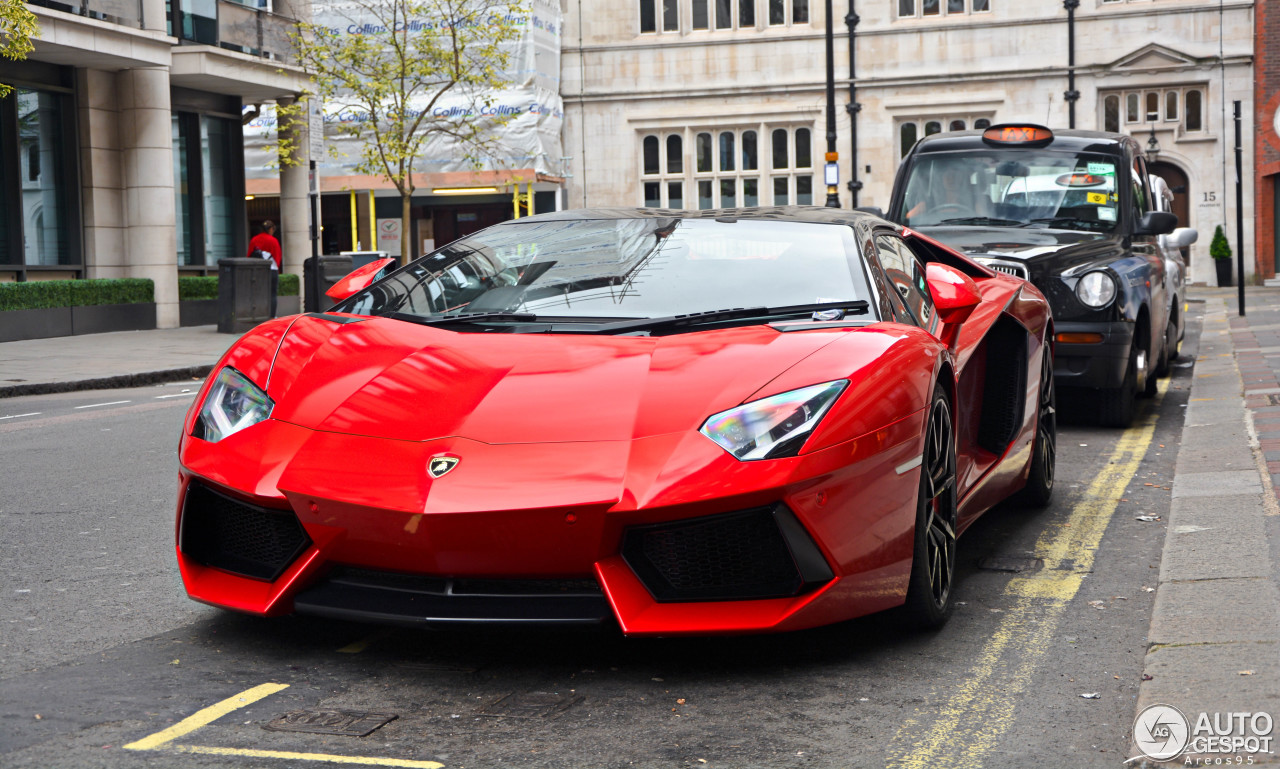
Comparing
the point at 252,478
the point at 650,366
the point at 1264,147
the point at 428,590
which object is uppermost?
the point at 1264,147

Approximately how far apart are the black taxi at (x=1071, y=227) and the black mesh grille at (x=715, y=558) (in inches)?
221

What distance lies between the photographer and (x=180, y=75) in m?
23.5

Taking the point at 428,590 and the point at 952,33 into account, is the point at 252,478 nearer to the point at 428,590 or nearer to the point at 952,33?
the point at 428,590

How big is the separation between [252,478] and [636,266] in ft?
4.99

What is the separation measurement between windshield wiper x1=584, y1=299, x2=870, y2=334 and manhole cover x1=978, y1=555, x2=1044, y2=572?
1313mm

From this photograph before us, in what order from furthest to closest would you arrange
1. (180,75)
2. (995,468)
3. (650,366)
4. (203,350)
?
(180,75), (203,350), (995,468), (650,366)

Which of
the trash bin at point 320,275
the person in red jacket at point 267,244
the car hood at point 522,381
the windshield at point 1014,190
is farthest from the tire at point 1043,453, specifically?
the person in red jacket at point 267,244

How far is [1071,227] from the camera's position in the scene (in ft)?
32.4

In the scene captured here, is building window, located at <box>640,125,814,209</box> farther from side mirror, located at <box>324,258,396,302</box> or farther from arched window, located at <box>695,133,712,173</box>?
side mirror, located at <box>324,258,396,302</box>

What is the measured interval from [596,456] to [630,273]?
1213 millimetres

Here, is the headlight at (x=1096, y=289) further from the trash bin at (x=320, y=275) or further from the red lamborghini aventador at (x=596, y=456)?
the trash bin at (x=320, y=275)

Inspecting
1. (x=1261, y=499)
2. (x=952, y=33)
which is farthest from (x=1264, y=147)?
(x=1261, y=499)

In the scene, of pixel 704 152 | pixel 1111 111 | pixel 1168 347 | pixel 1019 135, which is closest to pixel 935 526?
pixel 1019 135

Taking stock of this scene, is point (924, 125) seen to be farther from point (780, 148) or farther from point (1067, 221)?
point (1067, 221)
